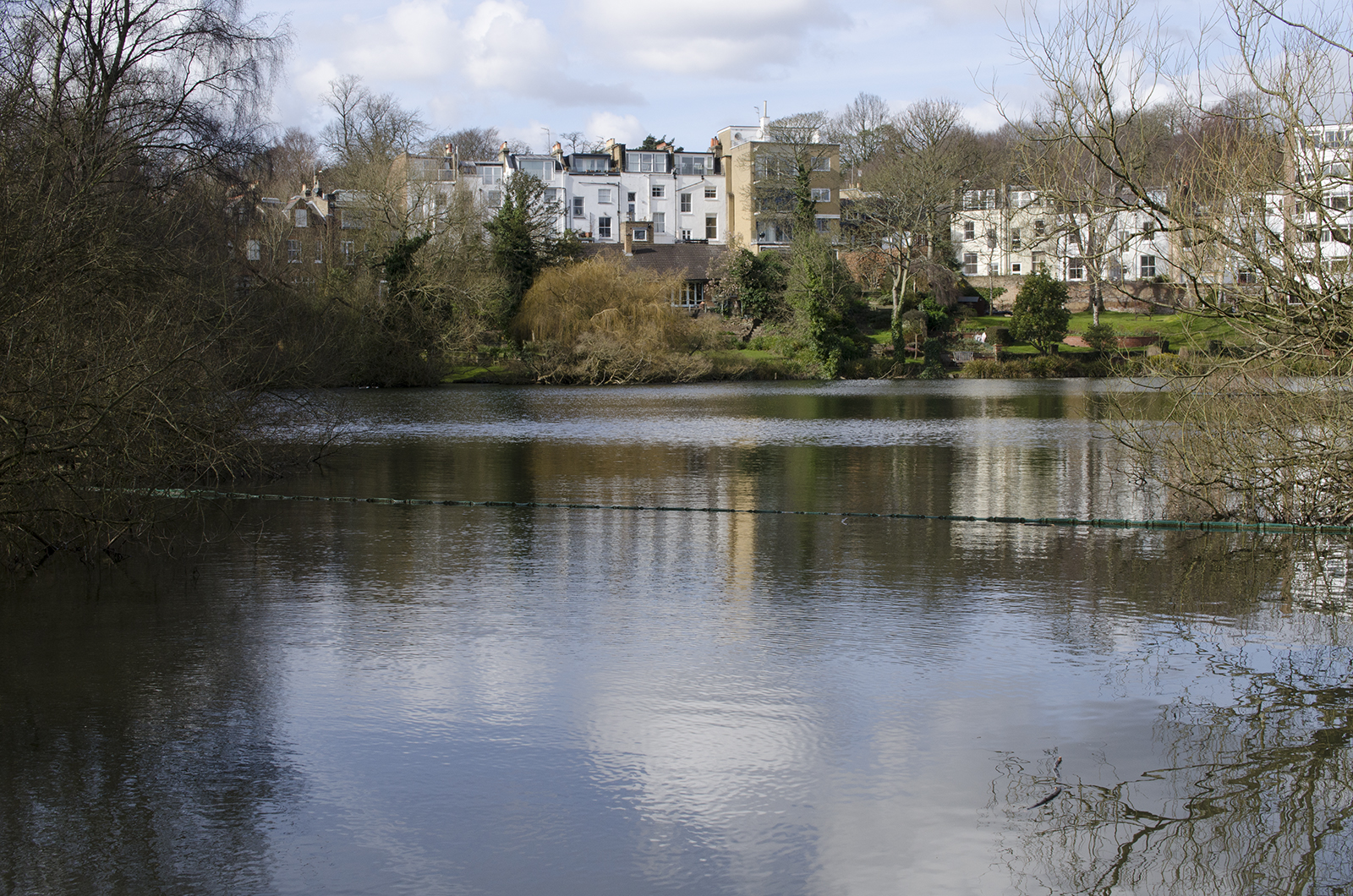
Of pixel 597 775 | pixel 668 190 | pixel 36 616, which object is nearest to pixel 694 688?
pixel 597 775

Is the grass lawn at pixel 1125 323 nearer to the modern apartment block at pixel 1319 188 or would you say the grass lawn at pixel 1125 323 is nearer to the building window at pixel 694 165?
the building window at pixel 694 165

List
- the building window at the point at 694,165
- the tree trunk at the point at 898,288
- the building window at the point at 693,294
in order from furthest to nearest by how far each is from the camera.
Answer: the building window at the point at 694,165 < the building window at the point at 693,294 < the tree trunk at the point at 898,288

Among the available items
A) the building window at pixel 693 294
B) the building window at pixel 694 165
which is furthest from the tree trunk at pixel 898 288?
the building window at pixel 694 165

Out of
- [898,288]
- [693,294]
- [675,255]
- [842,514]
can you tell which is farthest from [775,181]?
[842,514]

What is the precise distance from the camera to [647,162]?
92.4 metres

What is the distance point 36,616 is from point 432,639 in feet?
11.2

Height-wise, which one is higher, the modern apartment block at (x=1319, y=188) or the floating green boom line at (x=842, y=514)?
the modern apartment block at (x=1319, y=188)

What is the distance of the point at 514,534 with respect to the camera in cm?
1347

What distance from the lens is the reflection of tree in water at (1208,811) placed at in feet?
16.4

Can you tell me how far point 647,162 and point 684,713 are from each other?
88.8 metres

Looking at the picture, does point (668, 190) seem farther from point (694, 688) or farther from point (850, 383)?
point (694, 688)

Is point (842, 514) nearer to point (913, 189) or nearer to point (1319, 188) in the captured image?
point (1319, 188)

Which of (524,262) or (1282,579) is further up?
(524,262)

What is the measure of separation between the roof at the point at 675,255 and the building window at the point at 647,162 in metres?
11.5
